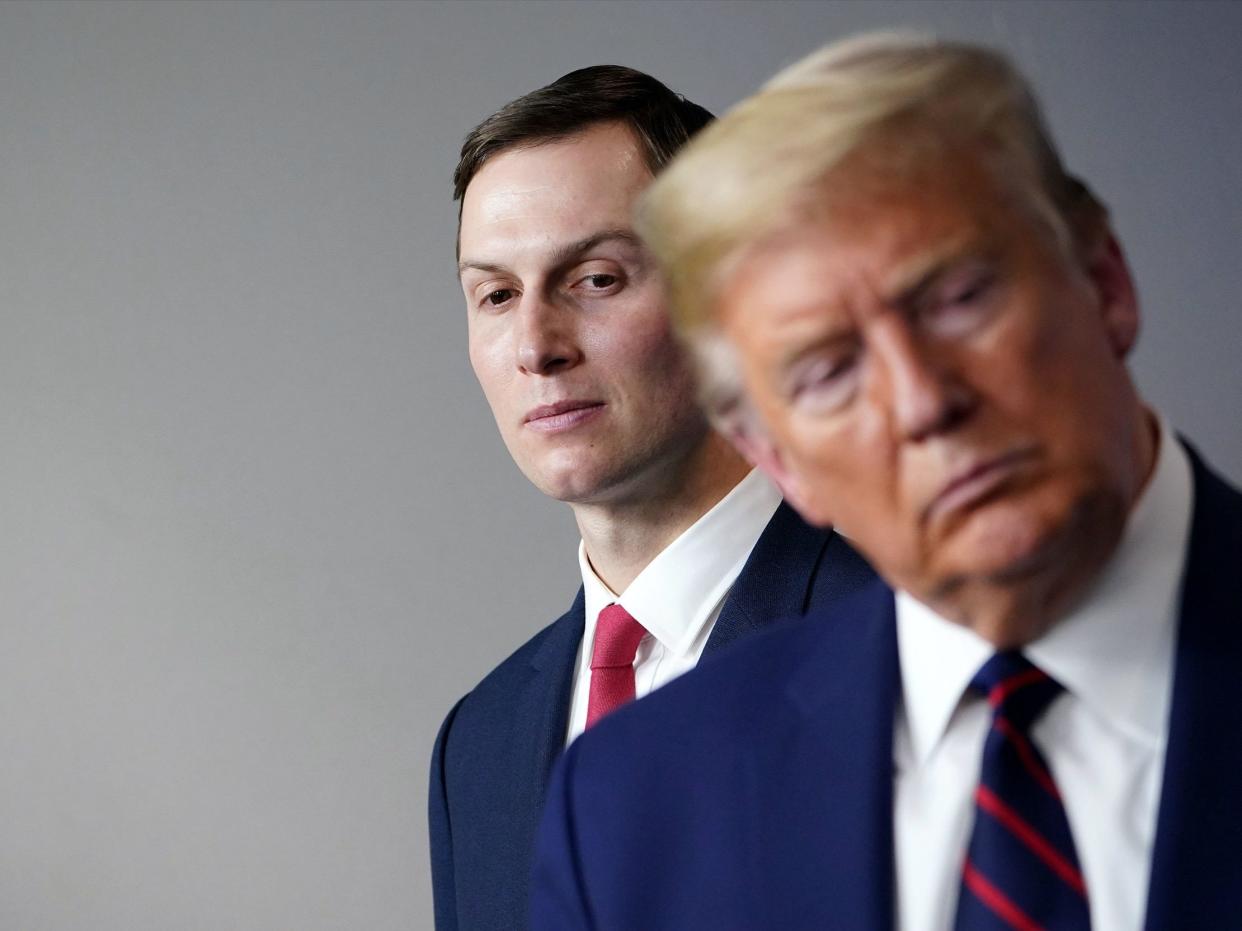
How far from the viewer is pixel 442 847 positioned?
1912mm

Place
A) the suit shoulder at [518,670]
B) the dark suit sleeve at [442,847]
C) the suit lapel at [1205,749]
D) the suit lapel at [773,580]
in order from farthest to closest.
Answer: the dark suit sleeve at [442,847]
the suit shoulder at [518,670]
the suit lapel at [773,580]
the suit lapel at [1205,749]

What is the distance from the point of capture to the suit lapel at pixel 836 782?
3.33ft

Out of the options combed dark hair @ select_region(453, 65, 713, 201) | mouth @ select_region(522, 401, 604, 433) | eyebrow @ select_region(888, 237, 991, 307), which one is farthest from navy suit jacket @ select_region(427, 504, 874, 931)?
eyebrow @ select_region(888, 237, 991, 307)

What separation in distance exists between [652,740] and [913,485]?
0.38 meters

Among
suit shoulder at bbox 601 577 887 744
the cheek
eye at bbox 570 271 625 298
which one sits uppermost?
eye at bbox 570 271 625 298

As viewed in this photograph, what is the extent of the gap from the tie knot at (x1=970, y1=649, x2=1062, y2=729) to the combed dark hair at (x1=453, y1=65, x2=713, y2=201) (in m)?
0.90

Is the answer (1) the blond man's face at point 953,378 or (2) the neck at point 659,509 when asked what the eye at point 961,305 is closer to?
(1) the blond man's face at point 953,378

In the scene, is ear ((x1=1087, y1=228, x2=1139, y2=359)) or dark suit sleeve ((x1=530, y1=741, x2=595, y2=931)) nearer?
ear ((x1=1087, y1=228, x2=1139, y2=359))

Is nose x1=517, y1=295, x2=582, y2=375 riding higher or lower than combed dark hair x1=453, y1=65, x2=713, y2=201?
lower

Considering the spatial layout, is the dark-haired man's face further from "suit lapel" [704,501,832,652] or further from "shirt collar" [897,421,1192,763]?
"shirt collar" [897,421,1192,763]

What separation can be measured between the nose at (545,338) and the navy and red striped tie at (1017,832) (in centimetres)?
77

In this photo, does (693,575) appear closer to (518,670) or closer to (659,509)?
(659,509)

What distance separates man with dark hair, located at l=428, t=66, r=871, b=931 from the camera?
1.62 metres

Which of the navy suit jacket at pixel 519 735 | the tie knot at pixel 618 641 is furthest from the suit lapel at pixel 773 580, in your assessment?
the tie knot at pixel 618 641
